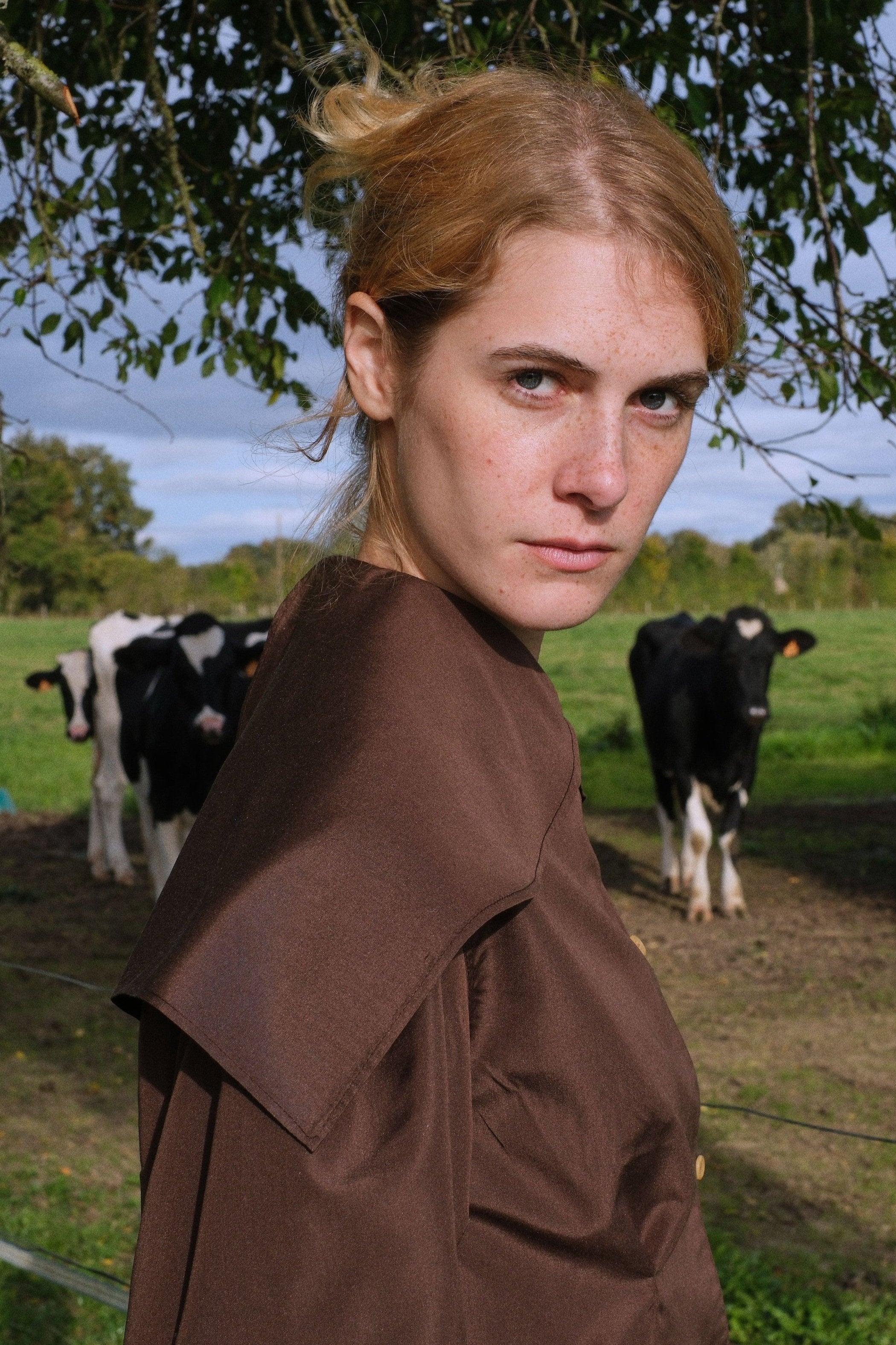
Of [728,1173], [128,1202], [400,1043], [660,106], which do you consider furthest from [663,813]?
[400,1043]

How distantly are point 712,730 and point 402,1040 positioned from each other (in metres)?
8.13

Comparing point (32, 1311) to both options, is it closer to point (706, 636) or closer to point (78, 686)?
point (706, 636)

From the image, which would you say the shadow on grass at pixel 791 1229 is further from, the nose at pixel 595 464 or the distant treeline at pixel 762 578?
the distant treeline at pixel 762 578

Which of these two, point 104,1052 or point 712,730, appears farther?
point 712,730

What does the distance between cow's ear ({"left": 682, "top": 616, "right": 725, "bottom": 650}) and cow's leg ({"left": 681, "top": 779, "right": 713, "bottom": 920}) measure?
103 cm

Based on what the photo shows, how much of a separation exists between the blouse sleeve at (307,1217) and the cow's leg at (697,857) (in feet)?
24.7

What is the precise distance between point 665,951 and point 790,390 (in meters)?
4.43

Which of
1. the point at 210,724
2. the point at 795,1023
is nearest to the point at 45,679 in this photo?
the point at 210,724

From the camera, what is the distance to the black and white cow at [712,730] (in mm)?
8438

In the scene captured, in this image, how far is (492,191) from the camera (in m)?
1.13

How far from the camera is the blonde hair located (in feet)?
3.68

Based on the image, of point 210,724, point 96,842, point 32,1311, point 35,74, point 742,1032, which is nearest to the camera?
point 35,74

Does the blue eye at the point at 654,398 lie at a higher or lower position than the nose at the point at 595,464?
higher

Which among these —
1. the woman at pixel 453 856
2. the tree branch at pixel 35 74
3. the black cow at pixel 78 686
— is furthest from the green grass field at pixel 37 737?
the woman at pixel 453 856
